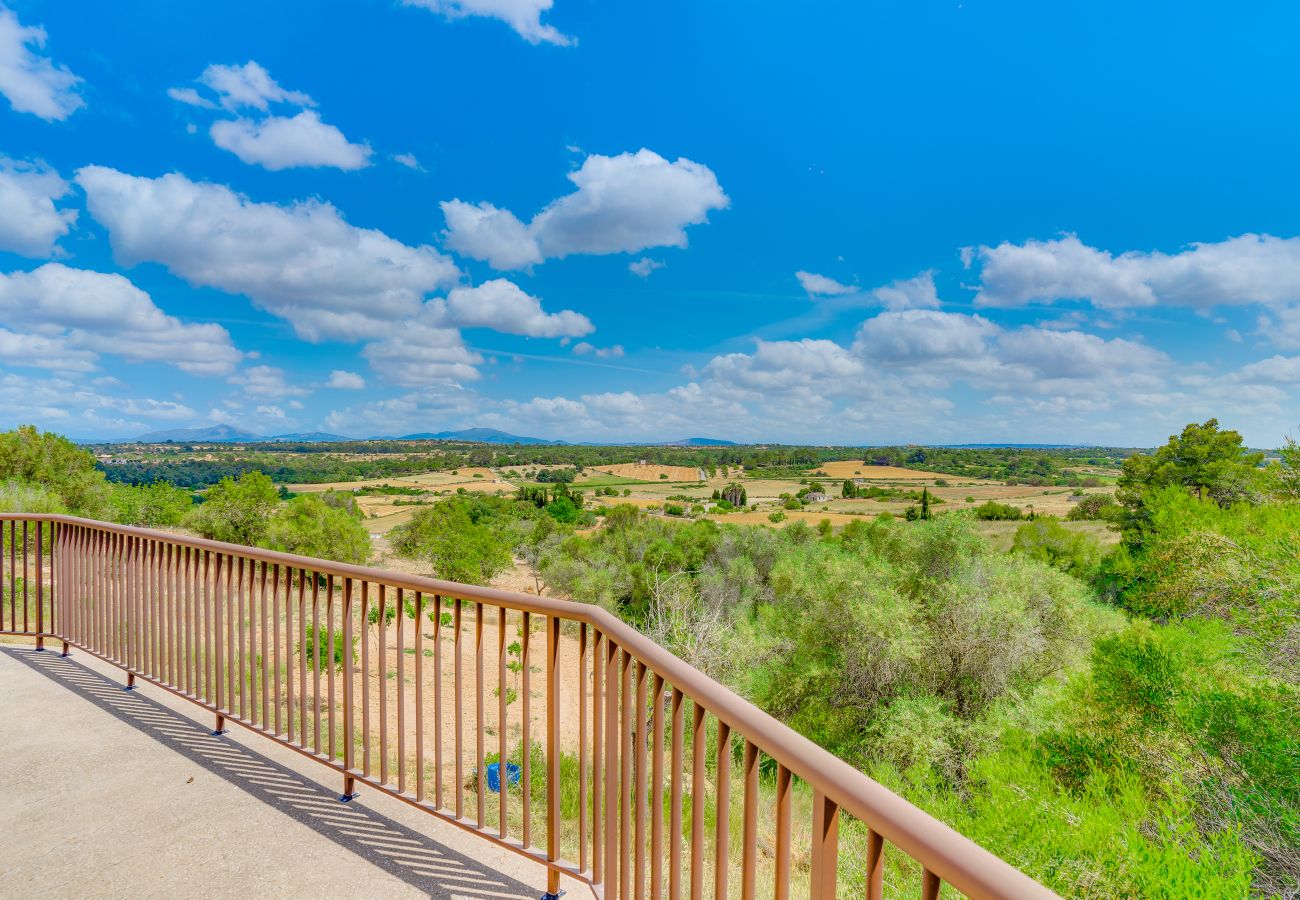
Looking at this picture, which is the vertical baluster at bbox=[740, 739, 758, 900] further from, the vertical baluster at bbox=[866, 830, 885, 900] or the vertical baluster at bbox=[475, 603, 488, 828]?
the vertical baluster at bbox=[475, 603, 488, 828]

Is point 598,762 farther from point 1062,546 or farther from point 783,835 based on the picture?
point 1062,546

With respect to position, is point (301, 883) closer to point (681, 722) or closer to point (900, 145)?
point (681, 722)

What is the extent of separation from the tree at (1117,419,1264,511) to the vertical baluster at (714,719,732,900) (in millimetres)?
29050

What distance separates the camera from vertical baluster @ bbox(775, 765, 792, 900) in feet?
3.51

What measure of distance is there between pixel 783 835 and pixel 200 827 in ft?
9.01

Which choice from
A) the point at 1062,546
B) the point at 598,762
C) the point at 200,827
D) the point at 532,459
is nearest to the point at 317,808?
the point at 200,827

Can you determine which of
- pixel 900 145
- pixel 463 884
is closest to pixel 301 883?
pixel 463 884

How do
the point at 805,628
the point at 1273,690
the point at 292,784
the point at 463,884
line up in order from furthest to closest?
the point at 805,628, the point at 1273,690, the point at 292,784, the point at 463,884

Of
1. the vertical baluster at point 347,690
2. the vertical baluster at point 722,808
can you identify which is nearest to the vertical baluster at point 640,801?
the vertical baluster at point 722,808

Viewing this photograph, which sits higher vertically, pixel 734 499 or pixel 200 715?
pixel 200 715

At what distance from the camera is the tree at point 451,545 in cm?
2694

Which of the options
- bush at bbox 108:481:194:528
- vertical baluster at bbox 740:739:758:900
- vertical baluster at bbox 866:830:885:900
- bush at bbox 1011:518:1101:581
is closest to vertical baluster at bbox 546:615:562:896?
vertical baluster at bbox 740:739:758:900

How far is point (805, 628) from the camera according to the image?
14.1 metres

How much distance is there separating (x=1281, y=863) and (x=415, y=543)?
29143 millimetres
